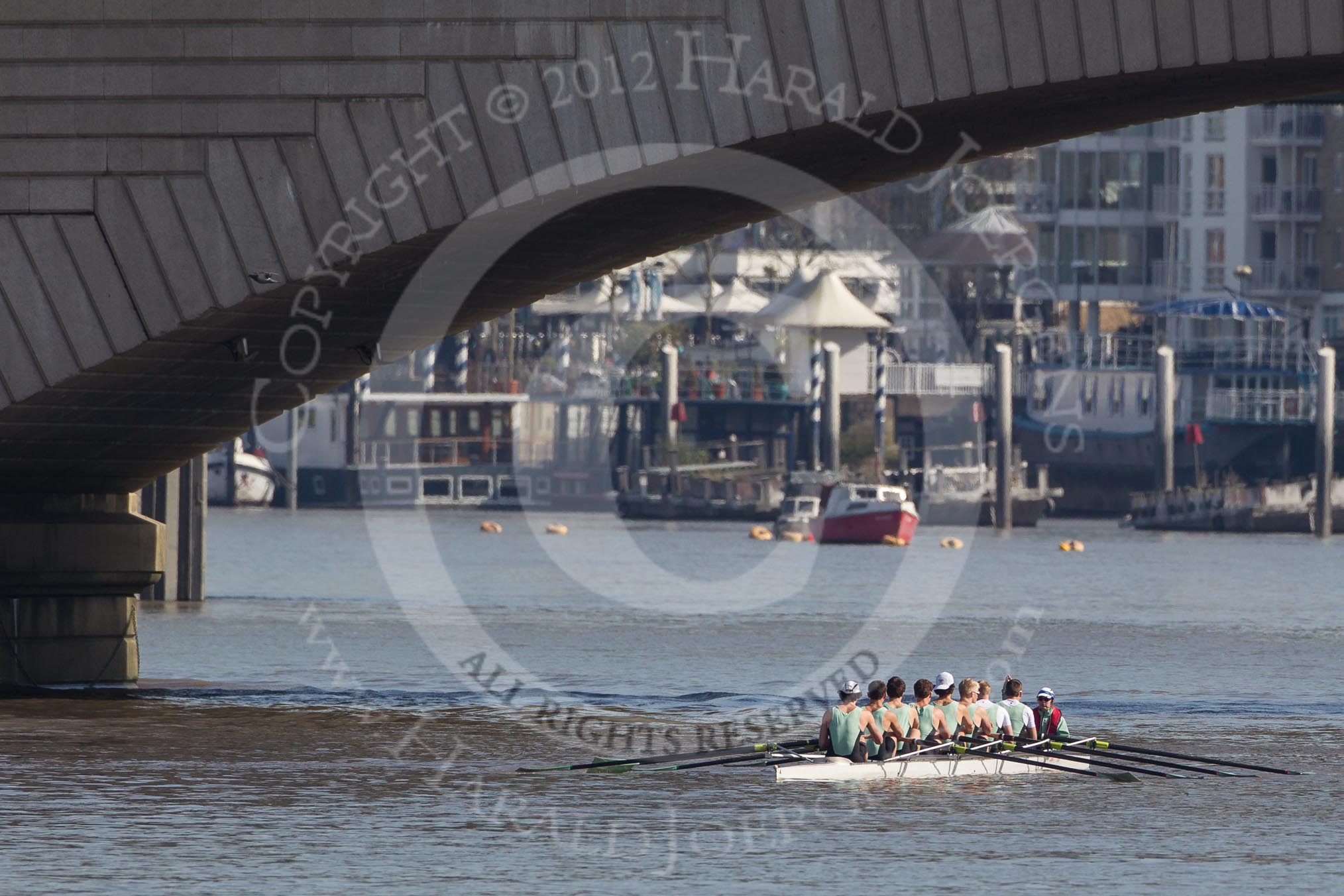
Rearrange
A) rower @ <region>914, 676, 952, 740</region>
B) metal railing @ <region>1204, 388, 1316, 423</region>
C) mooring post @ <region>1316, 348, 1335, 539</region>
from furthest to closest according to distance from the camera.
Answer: metal railing @ <region>1204, 388, 1316, 423</region>
mooring post @ <region>1316, 348, 1335, 539</region>
rower @ <region>914, 676, 952, 740</region>

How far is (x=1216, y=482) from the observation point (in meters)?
125

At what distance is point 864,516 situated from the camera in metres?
102

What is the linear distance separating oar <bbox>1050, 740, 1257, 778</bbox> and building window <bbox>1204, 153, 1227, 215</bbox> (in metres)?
105

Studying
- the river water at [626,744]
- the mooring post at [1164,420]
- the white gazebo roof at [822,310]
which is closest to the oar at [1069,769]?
the river water at [626,744]

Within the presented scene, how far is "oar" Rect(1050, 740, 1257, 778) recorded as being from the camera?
31.7 metres

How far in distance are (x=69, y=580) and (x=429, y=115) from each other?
41.3ft

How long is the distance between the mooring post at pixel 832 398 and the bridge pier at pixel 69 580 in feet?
255

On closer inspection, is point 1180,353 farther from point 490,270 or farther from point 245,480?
point 490,270

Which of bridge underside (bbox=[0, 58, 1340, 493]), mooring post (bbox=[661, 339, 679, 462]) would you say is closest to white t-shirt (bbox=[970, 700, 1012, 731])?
bridge underside (bbox=[0, 58, 1340, 493])

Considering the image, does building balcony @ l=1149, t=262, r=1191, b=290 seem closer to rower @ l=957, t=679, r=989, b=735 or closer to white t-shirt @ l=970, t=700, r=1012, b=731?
white t-shirt @ l=970, t=700, r=1012, b=731

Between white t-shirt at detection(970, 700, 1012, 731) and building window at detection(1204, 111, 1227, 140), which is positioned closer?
white t-shirt at detection(970, 700, 1012, 731)

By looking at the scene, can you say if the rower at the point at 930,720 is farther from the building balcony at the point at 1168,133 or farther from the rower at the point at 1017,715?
the building balcony at the point at 1168,133

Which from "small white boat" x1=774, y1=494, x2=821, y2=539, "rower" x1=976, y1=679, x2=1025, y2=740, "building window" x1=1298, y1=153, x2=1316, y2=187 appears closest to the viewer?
"rower" x1=976, y1=679, x2=1025, y2=740

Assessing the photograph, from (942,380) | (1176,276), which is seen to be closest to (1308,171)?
(1176,276)
